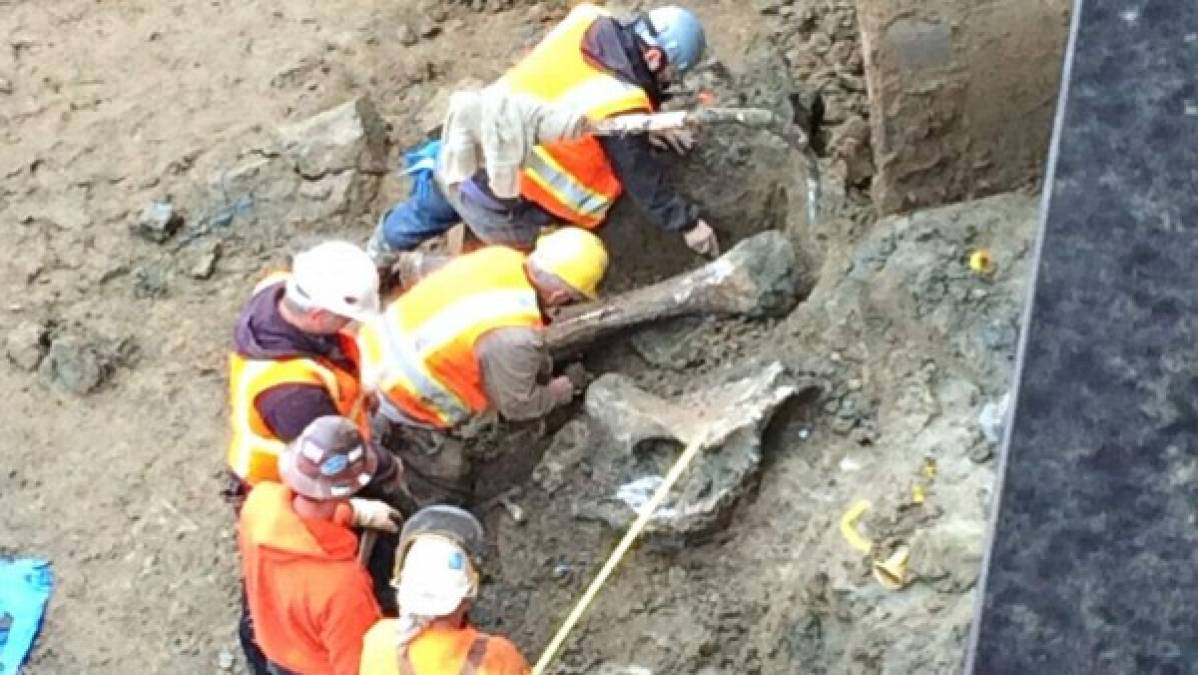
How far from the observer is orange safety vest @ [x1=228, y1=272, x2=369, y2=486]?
5.75 meters

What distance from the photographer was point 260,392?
5.74 m

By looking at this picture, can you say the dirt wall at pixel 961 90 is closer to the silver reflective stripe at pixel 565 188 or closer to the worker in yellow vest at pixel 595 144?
the worker in yellow vest at pixel 595 144

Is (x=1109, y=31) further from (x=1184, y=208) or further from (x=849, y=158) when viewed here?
(x=849, y=158)

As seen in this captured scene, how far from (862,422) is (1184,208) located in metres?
4.10

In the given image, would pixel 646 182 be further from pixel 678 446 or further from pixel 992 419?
pixel 992 419

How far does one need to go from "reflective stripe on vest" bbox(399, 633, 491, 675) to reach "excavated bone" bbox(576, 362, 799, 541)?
1.00 metres

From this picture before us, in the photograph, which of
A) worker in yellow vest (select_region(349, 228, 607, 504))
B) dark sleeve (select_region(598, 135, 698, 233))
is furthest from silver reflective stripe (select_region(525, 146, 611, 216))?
worker in yellow vest (select_region(349, 228, 607, 504))

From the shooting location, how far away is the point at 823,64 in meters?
7.41

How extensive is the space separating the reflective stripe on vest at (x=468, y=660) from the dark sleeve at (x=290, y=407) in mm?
919

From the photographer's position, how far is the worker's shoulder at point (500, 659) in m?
5.05

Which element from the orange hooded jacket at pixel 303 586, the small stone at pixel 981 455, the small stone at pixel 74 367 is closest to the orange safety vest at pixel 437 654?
Result: the orange hooded jacket at pixel 303 586

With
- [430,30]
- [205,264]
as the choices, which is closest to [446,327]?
[205,264]

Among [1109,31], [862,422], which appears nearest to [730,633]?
[862,422]

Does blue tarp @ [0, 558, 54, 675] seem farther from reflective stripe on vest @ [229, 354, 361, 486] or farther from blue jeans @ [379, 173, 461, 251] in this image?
blue jeans @ [379, 173, 461, 251]
